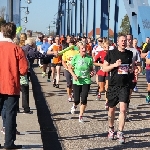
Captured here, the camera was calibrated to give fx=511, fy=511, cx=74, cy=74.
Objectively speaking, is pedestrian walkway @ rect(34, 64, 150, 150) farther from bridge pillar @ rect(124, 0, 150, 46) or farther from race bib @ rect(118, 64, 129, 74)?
bridge pillar @ rect(124, 0, 150, 46)

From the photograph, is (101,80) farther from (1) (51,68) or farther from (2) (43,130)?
(1) (51,68)

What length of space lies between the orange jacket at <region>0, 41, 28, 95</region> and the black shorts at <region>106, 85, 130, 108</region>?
82.8 inches

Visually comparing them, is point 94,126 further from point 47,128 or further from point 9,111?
point 9,111

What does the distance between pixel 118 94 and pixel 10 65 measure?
230 centimetres

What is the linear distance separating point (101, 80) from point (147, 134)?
14.5 ft

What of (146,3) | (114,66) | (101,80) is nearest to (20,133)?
(114,66)

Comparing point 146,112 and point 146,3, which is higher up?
point 146,3

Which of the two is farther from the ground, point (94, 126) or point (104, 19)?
point (104, 19)

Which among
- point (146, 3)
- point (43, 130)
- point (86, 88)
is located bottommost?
point (43, 130)

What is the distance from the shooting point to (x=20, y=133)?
8.55 m

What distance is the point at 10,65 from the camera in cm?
687

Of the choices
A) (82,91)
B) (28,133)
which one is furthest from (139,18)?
(28,133)

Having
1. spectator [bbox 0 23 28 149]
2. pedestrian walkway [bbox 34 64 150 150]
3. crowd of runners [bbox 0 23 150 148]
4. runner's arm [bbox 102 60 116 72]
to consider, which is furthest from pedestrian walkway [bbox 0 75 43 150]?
runner's arm [bbox 102 60 116 72]

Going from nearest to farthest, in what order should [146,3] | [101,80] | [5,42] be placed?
[5,42] < [101,80] < [146,3]
